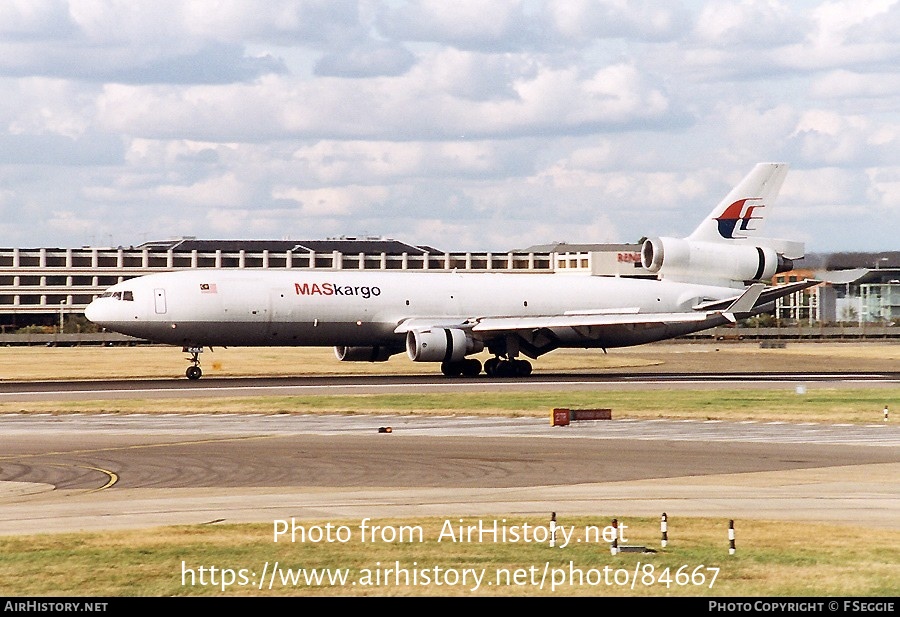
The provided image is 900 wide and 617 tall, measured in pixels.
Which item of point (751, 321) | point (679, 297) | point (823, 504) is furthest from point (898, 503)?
point (751, 321)

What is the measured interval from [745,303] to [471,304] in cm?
1497

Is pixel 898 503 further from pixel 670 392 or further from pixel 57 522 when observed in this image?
pixel 670 392

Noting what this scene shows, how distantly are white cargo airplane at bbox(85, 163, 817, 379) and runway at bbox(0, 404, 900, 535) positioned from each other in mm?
20983

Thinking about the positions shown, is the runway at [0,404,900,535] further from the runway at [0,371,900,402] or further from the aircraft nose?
the aircraft nose

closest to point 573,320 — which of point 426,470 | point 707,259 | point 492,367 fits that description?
point 492,367

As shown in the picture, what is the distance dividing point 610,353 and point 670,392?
45462 millimetres

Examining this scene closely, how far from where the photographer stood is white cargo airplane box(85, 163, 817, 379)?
6756 centimetres

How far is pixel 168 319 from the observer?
66688mm

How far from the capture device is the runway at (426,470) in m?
25.9

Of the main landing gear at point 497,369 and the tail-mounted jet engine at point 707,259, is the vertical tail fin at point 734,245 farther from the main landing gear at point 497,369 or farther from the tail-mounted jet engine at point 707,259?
the main landing gear at point 497,369

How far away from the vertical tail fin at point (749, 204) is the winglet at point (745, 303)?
10063mm

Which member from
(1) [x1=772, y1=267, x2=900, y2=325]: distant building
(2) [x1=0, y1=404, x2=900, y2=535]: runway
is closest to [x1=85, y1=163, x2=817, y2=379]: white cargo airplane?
(2) [x1=0, y1=404, x2=900, y2=535]: runway

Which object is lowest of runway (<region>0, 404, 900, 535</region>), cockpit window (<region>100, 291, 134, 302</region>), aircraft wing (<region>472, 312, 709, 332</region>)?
runway (<region>0, 404, 900, 535</region>)

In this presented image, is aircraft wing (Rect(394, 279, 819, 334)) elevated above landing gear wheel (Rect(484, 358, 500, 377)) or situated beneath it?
elevated above
